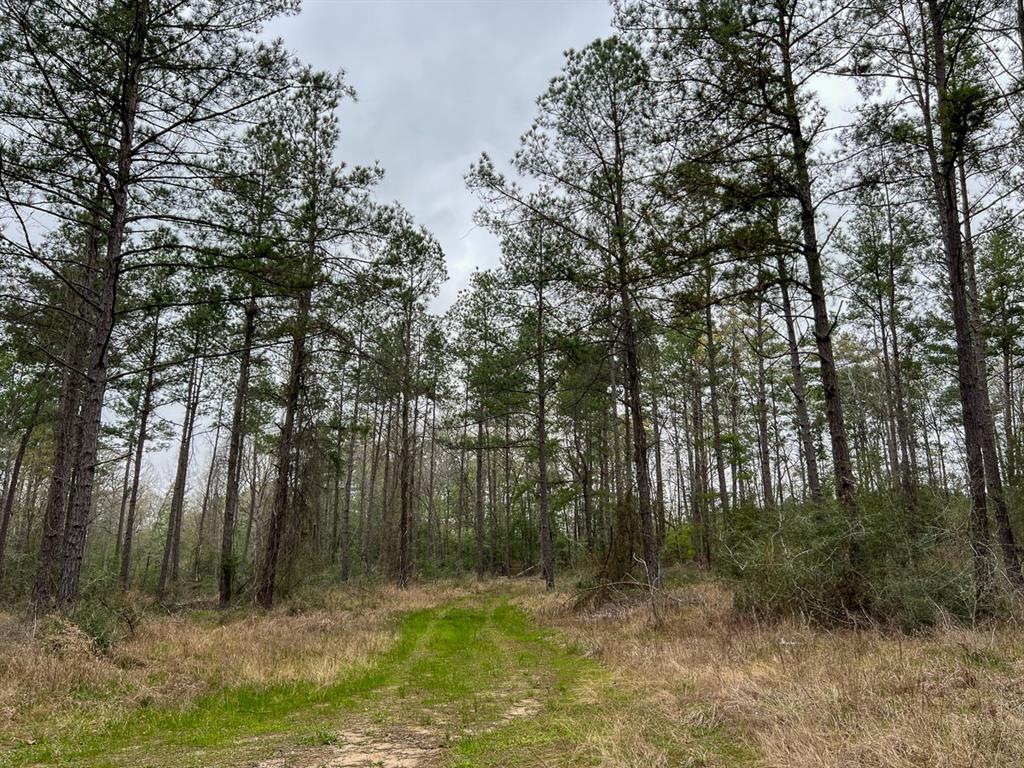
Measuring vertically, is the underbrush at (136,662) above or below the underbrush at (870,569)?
below

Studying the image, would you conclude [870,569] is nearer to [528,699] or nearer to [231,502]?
[528,699]

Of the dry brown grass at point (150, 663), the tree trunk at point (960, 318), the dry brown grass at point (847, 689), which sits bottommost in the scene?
the dry brown grass at point (150, 663)

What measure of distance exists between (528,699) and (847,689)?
2.74 m

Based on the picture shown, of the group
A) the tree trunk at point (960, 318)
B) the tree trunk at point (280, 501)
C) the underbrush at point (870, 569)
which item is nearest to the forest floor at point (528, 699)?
the underbrush at point (870, 569)

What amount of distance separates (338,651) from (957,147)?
10525 millimetres

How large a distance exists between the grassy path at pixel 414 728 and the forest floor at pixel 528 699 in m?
0.02

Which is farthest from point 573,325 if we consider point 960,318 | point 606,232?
point 960,318

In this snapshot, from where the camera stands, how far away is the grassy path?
Result: 3531 millimetres

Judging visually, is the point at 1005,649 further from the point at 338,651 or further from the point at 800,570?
the point at 338,651

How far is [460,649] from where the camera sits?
8.88m

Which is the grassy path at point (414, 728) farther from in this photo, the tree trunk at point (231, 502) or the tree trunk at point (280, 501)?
the tree trunk at point (231, 502)

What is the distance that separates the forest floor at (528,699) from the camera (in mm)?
3109

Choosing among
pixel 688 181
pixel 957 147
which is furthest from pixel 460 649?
pixel 957 147

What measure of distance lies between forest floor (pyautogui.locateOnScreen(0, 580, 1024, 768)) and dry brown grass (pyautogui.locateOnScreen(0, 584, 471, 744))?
32 millimetres
